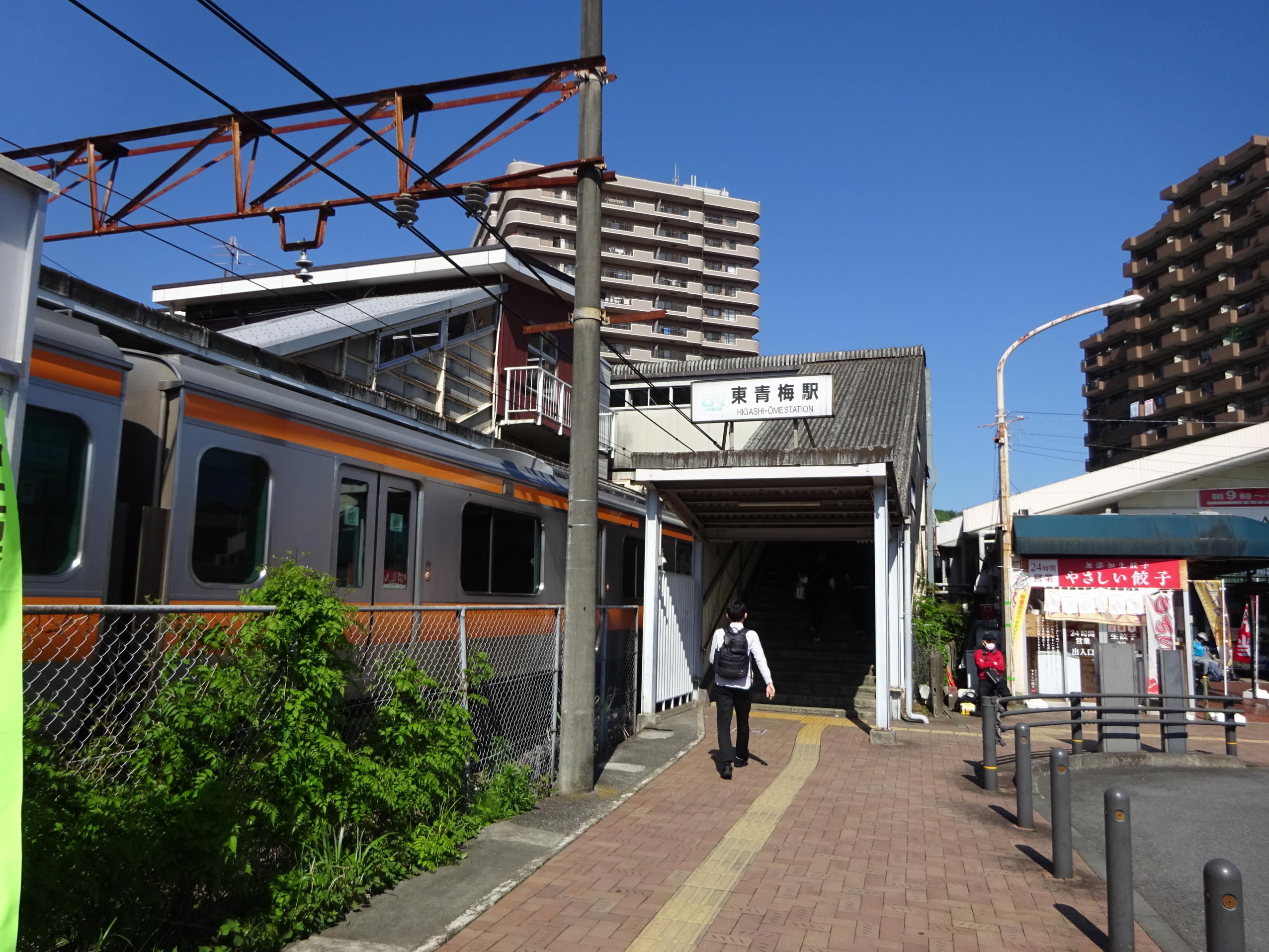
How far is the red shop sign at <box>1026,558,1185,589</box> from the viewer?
1622 cm

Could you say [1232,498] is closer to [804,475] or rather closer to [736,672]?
[804,475]

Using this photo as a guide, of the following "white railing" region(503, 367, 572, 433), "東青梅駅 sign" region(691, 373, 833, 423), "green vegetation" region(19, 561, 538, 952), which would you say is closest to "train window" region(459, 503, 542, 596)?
"green vegetation" region(19, 561, 538, 952)

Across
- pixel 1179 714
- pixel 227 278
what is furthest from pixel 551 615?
pixel 227 278

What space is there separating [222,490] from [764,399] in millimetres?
8572

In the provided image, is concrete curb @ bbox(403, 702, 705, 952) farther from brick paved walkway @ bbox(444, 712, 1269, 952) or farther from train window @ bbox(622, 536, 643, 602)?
train window @ bbox(622, 536, 643, 602)

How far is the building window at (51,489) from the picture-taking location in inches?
203


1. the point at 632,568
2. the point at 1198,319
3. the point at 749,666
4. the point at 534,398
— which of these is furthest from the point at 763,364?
the point at 1198,319

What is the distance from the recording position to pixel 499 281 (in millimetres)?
18969

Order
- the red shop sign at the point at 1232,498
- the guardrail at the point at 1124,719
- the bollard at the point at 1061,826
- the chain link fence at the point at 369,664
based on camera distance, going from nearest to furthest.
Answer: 1. the chain link fence at the point at 369,664
2. the bollard at the point at 1061,826
3. the guardrail at the point at 1124,719
4. the red shop sign at the point at 1232,498

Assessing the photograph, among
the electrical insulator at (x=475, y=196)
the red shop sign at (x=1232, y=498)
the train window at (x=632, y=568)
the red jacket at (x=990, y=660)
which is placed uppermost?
the electrical insulator at (x=475, y=196)

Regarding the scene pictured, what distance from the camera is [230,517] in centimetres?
654

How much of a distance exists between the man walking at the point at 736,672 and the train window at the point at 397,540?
327 cm

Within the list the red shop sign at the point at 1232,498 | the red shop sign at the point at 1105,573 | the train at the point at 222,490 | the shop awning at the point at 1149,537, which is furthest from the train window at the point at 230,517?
the red shop sign at the point at 1232,498

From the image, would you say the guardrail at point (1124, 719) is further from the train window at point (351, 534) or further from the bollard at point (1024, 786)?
the train window at point (351, 534)
